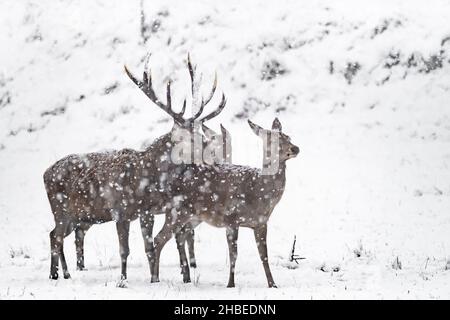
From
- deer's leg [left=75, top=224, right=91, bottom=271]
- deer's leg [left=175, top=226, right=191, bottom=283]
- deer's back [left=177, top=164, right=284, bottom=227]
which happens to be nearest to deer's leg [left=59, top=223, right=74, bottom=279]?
deer's leg [left=75, top=224, right=91, bottom=271]

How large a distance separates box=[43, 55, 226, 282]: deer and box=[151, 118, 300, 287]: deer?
31 cm

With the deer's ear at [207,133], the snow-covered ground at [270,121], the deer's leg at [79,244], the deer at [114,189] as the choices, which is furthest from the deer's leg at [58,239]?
the deer's ear at [207,133]

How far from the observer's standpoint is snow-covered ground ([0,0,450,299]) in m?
9.66

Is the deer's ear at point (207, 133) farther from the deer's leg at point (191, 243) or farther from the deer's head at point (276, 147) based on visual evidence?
the deer's head at point (276, 147)

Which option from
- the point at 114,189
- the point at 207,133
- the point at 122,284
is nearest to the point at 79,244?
the point at 114,189

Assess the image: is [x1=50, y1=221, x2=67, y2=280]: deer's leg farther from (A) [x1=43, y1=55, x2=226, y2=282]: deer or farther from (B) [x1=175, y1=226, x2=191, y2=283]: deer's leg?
(B) [x1=175, y1=226, x2=191, y2=283]: deer's leg

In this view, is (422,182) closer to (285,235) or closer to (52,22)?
(285,235)

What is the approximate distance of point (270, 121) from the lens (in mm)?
18641

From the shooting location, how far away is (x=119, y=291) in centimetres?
773

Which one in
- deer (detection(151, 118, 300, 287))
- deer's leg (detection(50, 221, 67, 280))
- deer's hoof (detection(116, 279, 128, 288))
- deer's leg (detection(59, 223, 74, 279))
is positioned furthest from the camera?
deer's leg (detection(50, 221, 67, 280))

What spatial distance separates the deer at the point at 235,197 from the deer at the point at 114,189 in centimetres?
31

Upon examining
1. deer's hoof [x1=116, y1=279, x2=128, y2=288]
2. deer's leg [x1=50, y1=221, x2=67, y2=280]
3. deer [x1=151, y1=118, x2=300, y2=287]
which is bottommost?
deer's hoof [x1=116, y1=279, x2=128, y2=288]

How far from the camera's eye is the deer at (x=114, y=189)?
8805 mm

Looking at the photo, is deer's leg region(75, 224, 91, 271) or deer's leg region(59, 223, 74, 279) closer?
deer's leg region(59, 223, 74, 279)
